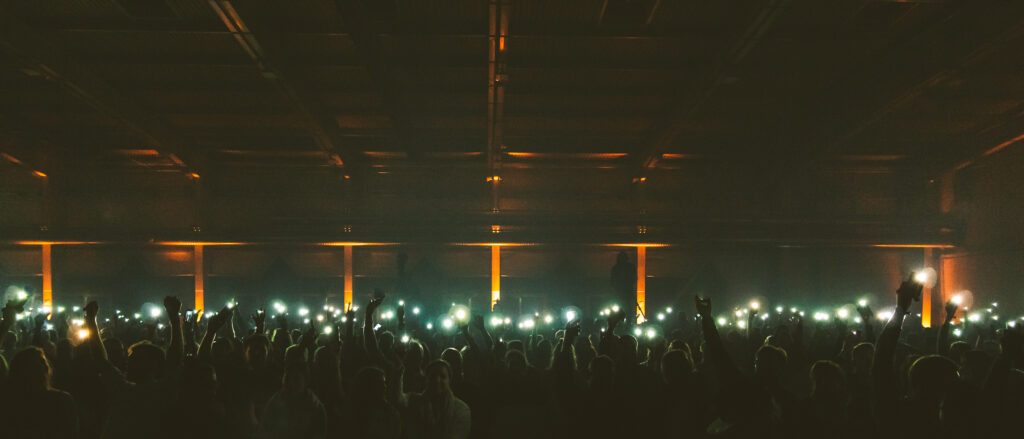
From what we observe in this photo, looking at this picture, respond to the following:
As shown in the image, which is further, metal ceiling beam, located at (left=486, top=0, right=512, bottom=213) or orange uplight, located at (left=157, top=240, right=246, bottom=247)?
orange uplight, located at (left=157, top=240, right=246, bottom=247)

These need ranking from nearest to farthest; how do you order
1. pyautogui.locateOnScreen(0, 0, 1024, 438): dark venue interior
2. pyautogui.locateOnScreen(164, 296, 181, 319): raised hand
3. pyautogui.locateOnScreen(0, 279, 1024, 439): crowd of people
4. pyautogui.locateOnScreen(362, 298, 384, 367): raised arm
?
pyautogui.locateOnScreen(0, 279, 1024, 439): crowd of people → pyautogui.locateOnScreen(0, 0, 1024, 438): dark venue interior → pyautogui.locateOnScreen(164, 296, 181, 319): raised hand → pyautogui.locateOnScreen(362, 298, 384, 367): raised arm

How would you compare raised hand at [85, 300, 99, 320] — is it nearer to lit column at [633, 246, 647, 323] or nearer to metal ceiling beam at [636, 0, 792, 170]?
metal ceiling beam at [636, 0, 792, 170]

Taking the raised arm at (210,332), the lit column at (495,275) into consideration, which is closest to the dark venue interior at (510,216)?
the raised arm at (210,332)

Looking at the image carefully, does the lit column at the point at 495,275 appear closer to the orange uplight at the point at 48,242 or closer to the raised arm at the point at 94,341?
the orange uplight at the point at 48,242

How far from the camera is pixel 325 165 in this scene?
26.0 meters

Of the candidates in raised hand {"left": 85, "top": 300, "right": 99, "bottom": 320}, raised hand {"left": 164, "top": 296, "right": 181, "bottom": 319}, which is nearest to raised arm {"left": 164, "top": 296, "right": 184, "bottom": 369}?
raised hand {"left": 164, "top": 296, "right": 181, "bottom": 319}

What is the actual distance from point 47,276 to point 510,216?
55.3ft

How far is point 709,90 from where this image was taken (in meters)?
17.5

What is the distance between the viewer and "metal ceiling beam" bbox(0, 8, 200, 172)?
50.6 ft

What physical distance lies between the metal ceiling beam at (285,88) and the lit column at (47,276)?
10.9 m

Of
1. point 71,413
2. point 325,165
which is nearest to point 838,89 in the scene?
point 325,165

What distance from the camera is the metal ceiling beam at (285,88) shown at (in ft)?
47.0

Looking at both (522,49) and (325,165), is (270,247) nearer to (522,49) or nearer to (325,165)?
(325,165)

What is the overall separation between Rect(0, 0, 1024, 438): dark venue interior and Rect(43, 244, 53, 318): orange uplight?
0.23 feet
